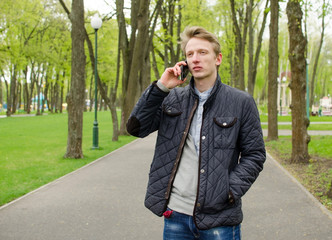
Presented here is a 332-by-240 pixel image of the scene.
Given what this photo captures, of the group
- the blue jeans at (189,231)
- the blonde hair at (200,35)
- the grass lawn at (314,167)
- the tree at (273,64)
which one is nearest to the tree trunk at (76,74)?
the grass lawn at (314,167)

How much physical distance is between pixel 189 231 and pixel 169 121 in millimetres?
675

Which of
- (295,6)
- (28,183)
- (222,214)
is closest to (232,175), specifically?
(222,214)

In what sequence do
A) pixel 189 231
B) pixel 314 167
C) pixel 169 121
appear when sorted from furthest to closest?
pixel 314 167 → pixel 169 121 → pixel 189 231

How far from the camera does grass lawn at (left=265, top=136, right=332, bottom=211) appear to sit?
24.4 feet

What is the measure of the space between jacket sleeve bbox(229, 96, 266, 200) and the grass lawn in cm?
430

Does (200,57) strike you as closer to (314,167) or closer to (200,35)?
(200,35)

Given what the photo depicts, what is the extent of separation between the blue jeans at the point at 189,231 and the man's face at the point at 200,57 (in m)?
0.86

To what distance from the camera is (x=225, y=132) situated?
2.34 m

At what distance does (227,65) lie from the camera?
4219cm

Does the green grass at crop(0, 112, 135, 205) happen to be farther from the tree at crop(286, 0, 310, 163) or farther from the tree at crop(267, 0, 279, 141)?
the tree at crop(267, 0, 279, 141)

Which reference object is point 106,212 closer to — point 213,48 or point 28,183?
point 28,183

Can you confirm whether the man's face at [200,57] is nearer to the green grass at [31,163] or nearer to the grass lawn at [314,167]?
the grass lawn at [314,167]

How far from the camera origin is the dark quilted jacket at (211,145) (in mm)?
2275

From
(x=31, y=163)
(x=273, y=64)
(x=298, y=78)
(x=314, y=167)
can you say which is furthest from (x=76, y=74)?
(x=273, y=64)
